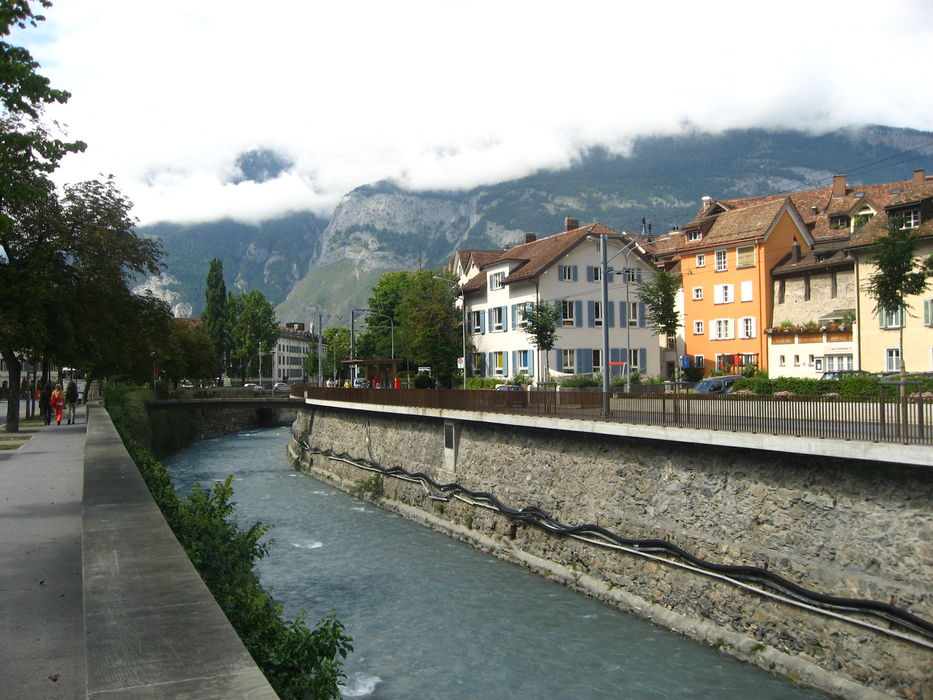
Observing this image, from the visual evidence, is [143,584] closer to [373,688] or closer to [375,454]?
[373,688]

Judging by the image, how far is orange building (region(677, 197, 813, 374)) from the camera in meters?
49.0

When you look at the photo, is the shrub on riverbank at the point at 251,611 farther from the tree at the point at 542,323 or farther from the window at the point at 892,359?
the window at the point at 892,359

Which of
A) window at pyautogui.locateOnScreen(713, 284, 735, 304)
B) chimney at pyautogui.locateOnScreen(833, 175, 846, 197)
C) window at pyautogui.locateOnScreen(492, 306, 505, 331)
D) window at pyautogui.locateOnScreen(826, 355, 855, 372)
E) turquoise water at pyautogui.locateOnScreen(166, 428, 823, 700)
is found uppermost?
chimney at pyautogui.locateOnScreen(833, 175, 846, 197)

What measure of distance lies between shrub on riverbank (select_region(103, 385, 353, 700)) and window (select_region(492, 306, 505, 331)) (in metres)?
39.7

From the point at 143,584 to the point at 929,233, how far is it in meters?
38.0

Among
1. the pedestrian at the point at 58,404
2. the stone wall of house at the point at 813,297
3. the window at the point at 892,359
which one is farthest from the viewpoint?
the stone wall of house at the point at 813,297

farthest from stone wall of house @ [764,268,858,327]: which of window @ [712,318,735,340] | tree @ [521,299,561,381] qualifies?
tree @ [521,299,561,381]

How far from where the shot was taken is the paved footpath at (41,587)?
5.95 meters

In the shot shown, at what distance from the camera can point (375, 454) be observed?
1416 inches

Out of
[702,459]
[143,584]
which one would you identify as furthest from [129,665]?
[702,459]

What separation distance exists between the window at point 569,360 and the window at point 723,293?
10.8 m

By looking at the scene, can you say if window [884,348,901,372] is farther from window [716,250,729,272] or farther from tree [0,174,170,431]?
tree [0,174,170,431]

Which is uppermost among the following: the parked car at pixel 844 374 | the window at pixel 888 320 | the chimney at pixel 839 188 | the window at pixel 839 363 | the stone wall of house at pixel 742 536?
the chimney at pixel 839 188

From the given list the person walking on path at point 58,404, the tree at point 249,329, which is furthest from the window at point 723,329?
the tree at point 249,329
